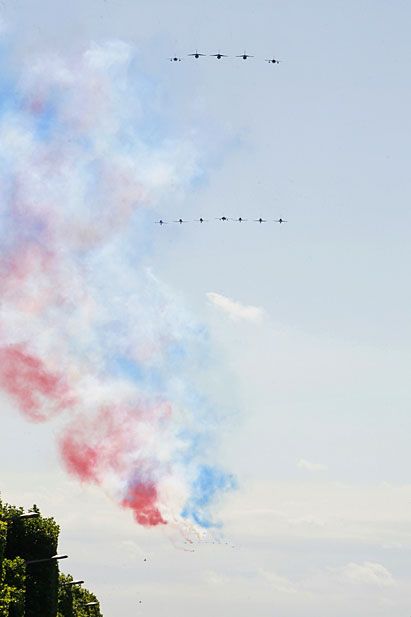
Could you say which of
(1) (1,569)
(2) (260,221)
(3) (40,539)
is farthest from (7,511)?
(2) (260,221)

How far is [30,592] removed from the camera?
91.1 m

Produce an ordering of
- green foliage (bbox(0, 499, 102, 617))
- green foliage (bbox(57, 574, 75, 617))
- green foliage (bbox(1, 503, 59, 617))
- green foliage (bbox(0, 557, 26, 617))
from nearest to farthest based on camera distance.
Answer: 1. green foliage (bbox(0, 557, 26, 617))
2. green foliage (bbox(0, 499, 102, 617))
3. green foliage (bbox(1, 503, 59, 617))
4. green foliage (bbox(57, 574, 75, 617))

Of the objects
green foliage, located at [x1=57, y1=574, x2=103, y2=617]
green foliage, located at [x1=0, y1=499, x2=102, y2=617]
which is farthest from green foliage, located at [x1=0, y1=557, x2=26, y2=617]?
green foliage, located at [x1=57, y1=574, x2=103, y2=617]

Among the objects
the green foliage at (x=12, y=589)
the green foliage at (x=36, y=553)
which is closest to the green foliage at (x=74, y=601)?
the green foliage at (x=36, y=553)

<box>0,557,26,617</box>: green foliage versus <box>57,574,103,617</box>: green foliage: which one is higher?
<box>57,574,103,617</box>: green foliage

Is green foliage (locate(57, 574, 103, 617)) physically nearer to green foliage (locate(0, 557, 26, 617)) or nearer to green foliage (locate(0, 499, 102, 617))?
green foliage (locate(0, 499, 102, 617))

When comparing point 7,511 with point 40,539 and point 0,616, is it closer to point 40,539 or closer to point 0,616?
point 40,539

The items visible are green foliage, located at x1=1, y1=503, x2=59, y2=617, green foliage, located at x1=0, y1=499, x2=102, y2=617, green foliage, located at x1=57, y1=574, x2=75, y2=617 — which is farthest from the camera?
green foliage, located at x1=57, y1=574, x2=75, y2=617

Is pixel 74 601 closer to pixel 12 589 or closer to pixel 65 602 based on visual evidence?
pixel 65 602

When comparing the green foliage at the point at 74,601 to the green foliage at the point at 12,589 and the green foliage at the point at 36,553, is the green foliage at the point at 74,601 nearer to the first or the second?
the green foliage at the point at 36,553

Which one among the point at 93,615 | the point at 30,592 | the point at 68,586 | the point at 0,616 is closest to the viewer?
the point at 0,616

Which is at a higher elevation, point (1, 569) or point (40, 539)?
point (40, 539)

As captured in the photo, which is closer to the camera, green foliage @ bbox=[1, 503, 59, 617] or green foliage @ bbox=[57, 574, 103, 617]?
green foliage @ bbox=[1, 503, 59, 617]

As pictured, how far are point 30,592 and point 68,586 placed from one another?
70.0ft
